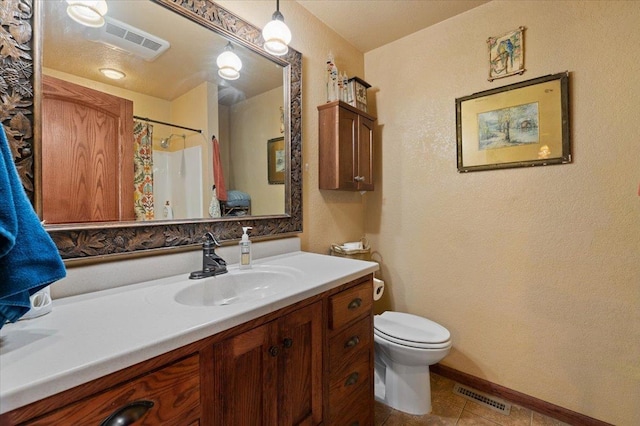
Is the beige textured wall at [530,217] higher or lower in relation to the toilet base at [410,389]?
higher

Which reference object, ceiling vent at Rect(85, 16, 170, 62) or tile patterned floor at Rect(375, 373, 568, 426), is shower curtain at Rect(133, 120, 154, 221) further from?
tile patterned floor at Rect(375, 373, 568, 426)

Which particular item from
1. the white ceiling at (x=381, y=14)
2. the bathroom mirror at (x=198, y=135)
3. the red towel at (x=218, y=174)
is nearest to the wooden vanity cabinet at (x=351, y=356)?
the bathroom mirror at (x=198, y=135)

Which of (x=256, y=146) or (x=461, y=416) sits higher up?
(x=256, y=146)

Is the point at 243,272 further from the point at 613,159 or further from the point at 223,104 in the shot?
the point at 613,159

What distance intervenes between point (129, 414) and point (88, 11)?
3.93 ft

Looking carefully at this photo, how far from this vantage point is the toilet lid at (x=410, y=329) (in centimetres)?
147

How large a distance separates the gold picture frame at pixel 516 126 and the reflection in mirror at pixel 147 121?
1.23 metres

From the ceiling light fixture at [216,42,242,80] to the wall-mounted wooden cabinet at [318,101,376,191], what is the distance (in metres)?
0.56

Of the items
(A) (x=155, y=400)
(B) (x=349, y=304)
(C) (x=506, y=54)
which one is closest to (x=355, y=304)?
(B) (x=349, y=304)

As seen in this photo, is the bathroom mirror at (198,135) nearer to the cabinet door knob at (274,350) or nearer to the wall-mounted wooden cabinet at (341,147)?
the wall-mounted wooden cabinet at (341,147)

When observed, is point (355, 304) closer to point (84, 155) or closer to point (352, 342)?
point (352, 342)

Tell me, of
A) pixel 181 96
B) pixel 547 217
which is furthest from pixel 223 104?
pixel 547 217

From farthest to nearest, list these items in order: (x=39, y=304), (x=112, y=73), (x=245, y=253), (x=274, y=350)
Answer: (x=245, y=253)
(x=112, y=73)
(x=274, y=350)
(x=39, y=304)

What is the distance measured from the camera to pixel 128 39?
101 cm
